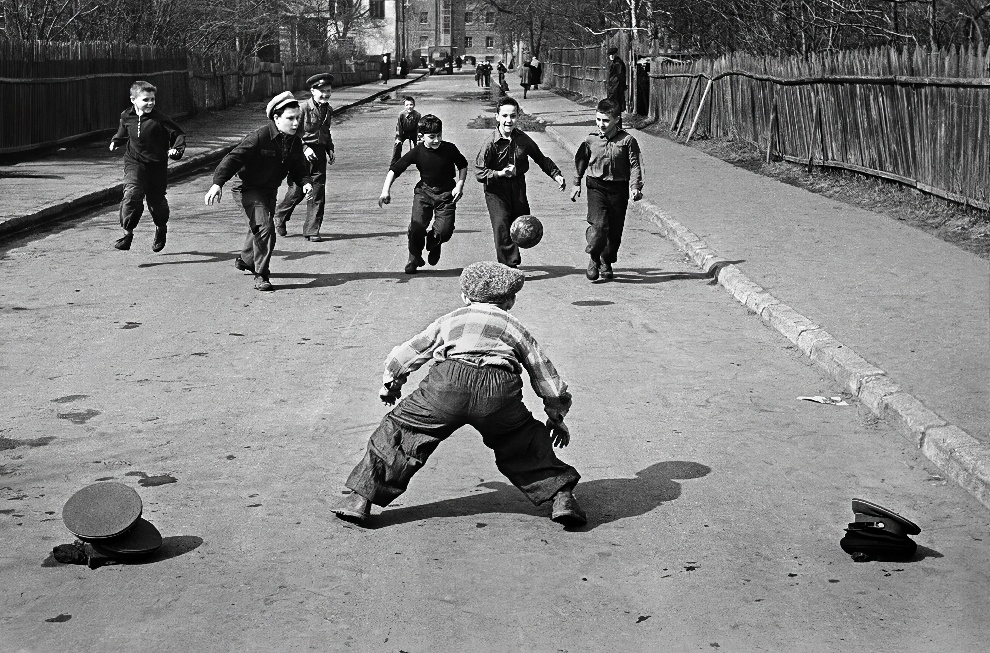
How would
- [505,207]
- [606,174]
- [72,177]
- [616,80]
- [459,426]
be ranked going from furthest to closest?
[616,80], [72,177], [606,174], [505,207], [459,426]

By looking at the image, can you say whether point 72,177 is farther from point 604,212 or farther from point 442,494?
point 442,494

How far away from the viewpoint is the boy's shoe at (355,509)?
5.47 m

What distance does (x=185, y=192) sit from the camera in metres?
19.8

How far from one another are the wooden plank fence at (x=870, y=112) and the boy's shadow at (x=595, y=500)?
9446 mm

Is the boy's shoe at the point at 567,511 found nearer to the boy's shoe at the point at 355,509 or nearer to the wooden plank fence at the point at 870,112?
the boy's shoe at the point at 355,509

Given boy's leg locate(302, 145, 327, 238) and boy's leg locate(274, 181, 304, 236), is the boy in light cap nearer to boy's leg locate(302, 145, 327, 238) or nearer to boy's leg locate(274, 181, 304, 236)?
boy's leg locate(274, 181, 304, 236)

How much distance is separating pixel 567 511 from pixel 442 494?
728 millimetres

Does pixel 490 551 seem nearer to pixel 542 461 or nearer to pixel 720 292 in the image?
pixel 542 461

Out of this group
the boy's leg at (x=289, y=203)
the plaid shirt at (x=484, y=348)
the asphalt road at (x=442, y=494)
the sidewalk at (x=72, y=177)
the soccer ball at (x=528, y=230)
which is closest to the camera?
the asphalt road at (x=442, y=494)

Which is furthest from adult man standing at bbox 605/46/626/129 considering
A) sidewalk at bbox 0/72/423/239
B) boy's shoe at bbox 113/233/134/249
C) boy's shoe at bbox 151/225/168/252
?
boy's shoe at bbox 113/233/134/249

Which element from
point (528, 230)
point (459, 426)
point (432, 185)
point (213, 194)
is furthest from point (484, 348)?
point (432, 185)

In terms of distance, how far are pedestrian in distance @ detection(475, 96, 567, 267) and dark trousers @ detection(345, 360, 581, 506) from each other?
582 centimetres

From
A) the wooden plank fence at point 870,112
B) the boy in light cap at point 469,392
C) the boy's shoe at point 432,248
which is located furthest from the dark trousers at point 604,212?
the boy in light cap at point 469,392

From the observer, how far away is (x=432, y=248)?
12.2m
